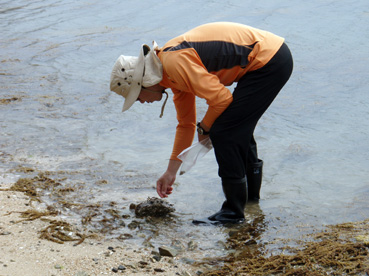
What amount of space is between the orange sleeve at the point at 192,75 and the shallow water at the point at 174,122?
3.83ft

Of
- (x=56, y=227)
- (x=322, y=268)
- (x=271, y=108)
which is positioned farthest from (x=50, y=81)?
(x=322, y=268)

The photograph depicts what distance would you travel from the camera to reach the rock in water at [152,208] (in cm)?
448

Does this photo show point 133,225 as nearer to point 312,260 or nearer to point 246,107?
point 246,107

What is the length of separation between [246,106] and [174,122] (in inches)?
117

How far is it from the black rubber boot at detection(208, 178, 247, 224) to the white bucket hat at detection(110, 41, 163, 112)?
0.96 metres

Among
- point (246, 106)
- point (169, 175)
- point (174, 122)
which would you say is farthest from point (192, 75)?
point (174, 122)

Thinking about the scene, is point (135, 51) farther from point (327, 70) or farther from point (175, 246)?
point (175, 246)

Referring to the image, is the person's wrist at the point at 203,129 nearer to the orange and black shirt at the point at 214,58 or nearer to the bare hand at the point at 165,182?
the orange and black shirt at the point at 214,58

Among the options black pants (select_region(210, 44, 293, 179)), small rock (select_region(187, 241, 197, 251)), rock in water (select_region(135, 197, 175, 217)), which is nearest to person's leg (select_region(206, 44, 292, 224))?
black pants (select_region(210, 44, 293, 179))

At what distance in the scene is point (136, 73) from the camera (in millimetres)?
3713

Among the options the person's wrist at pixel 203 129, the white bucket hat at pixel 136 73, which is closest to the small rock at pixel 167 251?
the person's wrist at pixel 203 129

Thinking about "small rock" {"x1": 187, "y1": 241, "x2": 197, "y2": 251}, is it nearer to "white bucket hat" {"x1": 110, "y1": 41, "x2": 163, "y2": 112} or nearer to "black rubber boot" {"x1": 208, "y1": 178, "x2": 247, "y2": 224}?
"black rubber boot" {"x1": 208, "y1": 178, "x2": 247, "y2": 224}

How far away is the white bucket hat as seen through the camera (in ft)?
12.1

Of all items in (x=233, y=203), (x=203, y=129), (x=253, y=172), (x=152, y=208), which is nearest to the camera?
(x=203, y=129)
